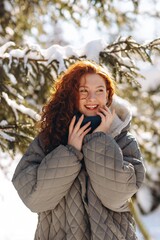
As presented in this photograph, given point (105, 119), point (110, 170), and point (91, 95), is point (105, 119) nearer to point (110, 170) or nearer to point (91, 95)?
point (91, 95)

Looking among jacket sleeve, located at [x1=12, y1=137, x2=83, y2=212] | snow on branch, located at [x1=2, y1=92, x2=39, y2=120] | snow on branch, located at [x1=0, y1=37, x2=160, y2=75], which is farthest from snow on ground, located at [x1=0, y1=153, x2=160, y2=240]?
jacket sleeve, located at [x1=12, y1=137, x2=83, y2=212]

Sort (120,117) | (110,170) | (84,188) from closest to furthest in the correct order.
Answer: (110,170) → (84,188) → (120,117)

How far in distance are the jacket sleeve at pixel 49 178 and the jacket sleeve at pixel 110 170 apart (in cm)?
9

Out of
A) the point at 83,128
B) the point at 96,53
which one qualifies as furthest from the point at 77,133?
the point at 96,53

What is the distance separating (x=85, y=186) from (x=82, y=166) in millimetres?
114

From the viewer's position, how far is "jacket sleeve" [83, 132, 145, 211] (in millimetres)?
2439

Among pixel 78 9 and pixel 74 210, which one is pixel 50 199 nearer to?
pixel 74 210

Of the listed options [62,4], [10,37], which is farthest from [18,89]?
[10,37]

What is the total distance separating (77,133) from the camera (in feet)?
8.48

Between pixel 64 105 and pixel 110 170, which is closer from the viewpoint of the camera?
pixel 110 170

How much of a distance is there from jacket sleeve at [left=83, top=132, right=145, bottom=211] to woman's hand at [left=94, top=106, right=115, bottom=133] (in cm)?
6

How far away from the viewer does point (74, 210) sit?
256 centimetres

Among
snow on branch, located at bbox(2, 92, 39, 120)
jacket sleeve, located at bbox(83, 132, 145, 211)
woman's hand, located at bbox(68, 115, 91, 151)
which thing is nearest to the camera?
jacket sleeve, located at bbox(83, 132, 145, 211)

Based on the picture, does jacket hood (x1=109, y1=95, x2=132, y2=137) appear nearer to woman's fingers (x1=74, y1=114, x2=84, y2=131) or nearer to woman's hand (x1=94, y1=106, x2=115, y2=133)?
woman's hand (x1=94, y1=106, x2=115, y2=133)
